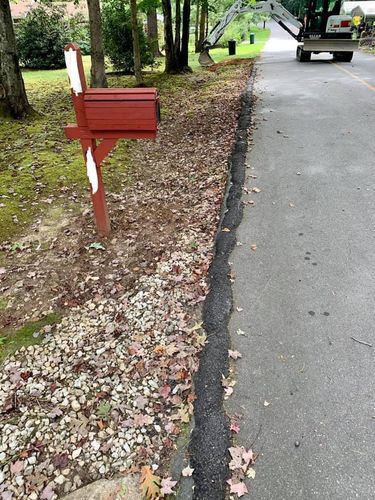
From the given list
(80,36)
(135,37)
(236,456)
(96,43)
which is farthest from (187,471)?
(80,36)

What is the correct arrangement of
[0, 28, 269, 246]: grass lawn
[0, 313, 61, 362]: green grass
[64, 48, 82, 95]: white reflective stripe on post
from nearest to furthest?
[0, 313, 61, 362]: green grass < [64, 48, 82, 95]: white reflective stripe on post < [0, 28, 269, 246]: grass lawn

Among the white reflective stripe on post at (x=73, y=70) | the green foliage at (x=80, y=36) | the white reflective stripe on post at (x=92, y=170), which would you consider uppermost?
the green foliage at (x=80, y=36)

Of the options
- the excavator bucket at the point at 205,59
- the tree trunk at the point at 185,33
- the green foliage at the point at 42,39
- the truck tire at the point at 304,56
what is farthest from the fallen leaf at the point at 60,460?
the green foliage at the point at 42,39

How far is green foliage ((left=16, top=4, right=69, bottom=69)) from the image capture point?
64.6 ft

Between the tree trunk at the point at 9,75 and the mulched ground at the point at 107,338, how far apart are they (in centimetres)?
461

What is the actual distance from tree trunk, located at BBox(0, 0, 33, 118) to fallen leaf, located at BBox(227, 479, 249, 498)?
8.93m

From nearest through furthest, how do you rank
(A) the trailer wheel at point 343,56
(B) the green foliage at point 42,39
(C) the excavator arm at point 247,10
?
(A) the trailer wheel at point 343,56 → (C) the excavator arm at point 247,10 → (B) the green foliage at point 42,39

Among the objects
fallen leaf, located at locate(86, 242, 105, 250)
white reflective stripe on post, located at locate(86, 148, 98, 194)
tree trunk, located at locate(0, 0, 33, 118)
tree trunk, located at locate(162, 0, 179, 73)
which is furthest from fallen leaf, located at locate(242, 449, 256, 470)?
tree trunk, located at locate(162, 0, 179, 73)

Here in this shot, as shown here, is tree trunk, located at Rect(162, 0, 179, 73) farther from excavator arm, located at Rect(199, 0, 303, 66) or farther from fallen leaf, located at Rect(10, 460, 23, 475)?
fallen leaf, located at Rect(10, 460, 23, 475)

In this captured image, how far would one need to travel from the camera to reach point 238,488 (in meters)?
2.17

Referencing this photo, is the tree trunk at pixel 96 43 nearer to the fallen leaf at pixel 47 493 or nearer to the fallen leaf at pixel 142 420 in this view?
the fallen leaf at pixel 142 420

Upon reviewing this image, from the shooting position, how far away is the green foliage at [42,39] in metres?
19.7

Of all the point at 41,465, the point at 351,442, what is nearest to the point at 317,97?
the point at 351,442

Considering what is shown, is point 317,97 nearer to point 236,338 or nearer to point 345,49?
point 345,49
